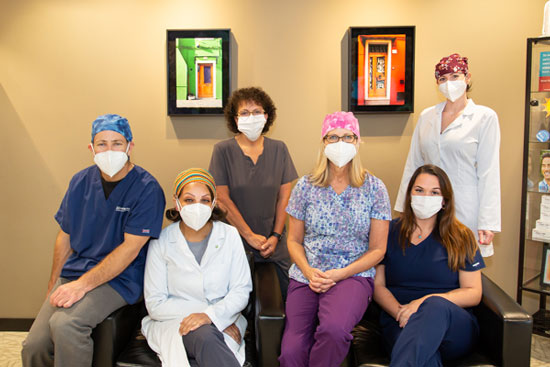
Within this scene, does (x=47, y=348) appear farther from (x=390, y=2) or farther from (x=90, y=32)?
(x=390, y=2)

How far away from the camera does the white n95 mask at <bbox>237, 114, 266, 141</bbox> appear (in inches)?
99.6

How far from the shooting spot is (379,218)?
206cm

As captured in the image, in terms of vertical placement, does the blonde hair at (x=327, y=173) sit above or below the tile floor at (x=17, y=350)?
above

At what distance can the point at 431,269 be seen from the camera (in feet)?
6.58

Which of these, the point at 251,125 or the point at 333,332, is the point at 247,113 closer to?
the point at 251,125

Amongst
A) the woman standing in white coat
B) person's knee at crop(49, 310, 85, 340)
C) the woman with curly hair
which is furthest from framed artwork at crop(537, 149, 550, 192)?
person's knee at crop(49, 310, 85, 340)

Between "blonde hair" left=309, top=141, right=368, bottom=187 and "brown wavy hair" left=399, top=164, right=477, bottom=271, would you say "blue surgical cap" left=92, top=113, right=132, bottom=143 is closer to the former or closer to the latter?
"blonde hair" left=309, top=141, right=368, bottom=187

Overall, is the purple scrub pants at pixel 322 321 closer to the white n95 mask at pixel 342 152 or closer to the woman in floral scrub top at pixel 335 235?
the woman in floral scrub top at pixel 335 235

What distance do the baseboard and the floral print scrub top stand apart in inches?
88.6

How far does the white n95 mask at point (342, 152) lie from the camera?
210 centimetres

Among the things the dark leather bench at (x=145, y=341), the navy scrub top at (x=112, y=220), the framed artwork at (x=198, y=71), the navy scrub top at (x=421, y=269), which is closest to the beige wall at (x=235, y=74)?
the framed artwork at (x=198, y=71)

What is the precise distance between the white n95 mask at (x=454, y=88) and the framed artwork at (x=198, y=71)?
141 cm

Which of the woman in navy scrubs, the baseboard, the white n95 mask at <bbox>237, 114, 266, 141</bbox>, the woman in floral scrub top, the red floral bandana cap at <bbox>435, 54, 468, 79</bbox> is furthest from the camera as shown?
the baseboard

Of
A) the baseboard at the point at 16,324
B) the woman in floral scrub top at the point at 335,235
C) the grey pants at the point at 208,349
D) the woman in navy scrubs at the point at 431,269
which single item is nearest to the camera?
the grey pants at the point at 208,349
